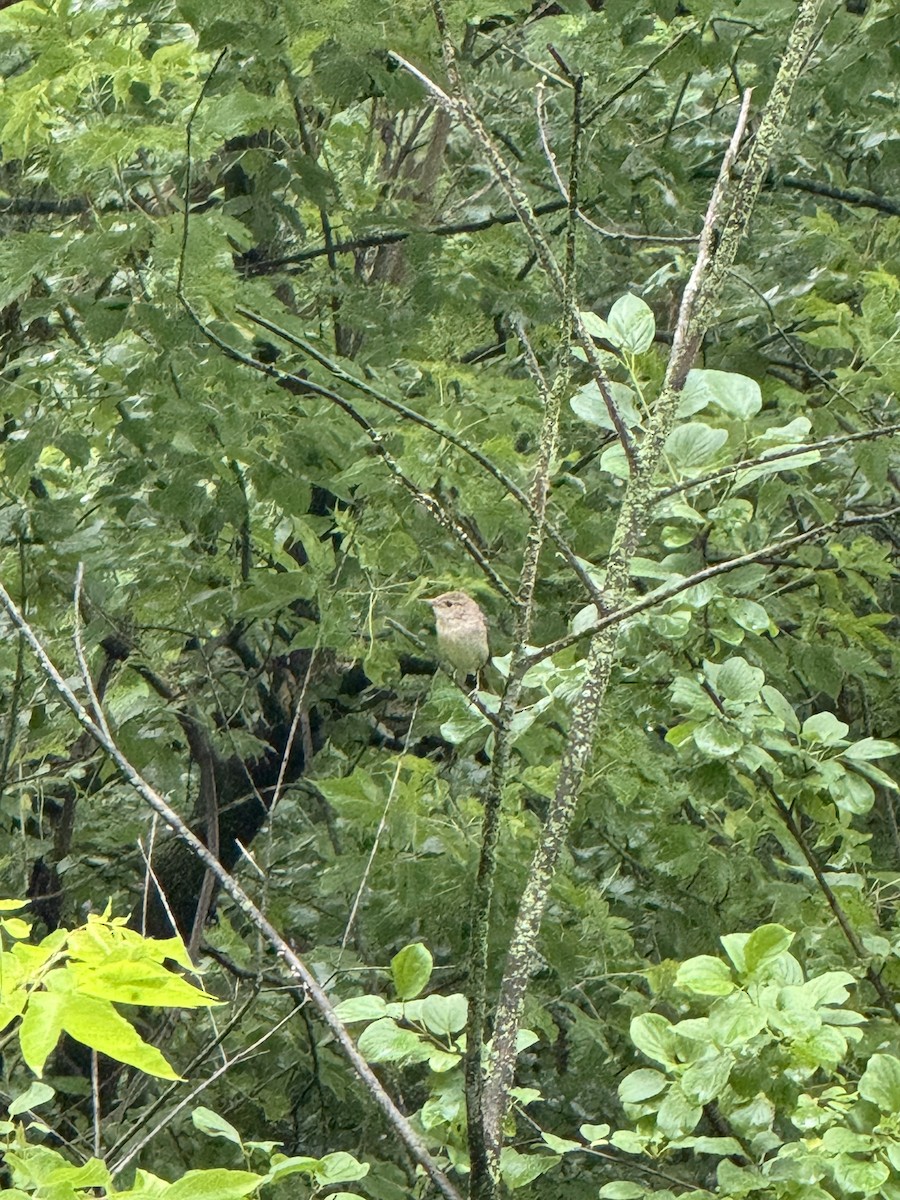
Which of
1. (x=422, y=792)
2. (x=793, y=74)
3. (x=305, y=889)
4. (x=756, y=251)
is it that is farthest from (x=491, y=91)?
(x=793, y=74)

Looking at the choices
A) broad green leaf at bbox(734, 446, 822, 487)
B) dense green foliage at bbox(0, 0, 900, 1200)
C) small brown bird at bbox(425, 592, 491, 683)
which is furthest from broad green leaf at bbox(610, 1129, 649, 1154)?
small brown bird at bbox(425, 592, 491, 683)

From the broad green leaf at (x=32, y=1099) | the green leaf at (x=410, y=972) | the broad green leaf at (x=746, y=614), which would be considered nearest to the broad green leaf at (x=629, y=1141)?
the green leaf at (x=410, y=972)

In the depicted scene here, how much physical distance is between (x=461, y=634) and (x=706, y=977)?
162 cm

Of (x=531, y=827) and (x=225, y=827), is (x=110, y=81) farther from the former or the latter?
(x=225, y=827)

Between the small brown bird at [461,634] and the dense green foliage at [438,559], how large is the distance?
89 millimetres

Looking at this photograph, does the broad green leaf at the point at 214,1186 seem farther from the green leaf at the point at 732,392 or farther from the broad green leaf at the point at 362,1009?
the green leaf at the point at 732,392

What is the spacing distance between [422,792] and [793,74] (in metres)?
1.76

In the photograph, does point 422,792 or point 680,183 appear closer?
point 422,792

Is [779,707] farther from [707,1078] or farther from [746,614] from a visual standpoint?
[707,1078]

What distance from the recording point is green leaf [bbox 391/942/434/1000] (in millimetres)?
1604

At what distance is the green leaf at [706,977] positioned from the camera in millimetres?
1611

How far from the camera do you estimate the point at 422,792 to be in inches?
117

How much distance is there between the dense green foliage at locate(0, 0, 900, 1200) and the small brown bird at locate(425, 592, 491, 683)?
0.09 meters

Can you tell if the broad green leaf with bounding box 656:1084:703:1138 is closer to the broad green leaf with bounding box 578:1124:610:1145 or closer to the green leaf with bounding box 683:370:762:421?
the broad green leaf with bounding box 578:1124:610:1145
